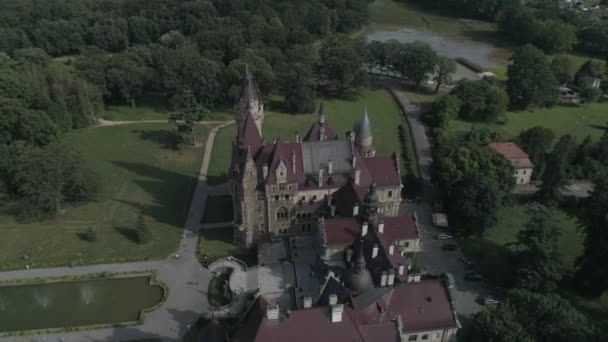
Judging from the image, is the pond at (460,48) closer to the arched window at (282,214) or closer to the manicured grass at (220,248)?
the arched window at (282,214)

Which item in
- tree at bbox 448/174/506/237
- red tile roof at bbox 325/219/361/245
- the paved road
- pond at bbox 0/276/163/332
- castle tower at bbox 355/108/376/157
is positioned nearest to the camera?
pond at bbox 0/276/163/332

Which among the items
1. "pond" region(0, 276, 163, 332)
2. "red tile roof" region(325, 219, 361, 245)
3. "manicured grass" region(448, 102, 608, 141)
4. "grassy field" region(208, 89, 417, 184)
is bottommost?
"pond" region(0, 276, 163, 332)

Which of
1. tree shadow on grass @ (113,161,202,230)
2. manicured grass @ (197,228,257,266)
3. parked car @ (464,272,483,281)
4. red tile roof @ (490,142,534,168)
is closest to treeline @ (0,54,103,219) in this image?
tree shadow on grass @ (113,161,202,230)

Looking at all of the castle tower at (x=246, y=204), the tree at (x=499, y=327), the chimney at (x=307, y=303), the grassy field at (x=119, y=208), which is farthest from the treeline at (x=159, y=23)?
the tree at (x=499, y=327)

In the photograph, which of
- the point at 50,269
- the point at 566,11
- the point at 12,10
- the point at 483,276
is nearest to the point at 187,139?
the point at 50,269

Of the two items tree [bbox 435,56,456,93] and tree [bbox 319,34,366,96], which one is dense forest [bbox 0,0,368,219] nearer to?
tree [bbox 319,34,366,96]

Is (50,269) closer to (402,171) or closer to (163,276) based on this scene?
(163,276)
